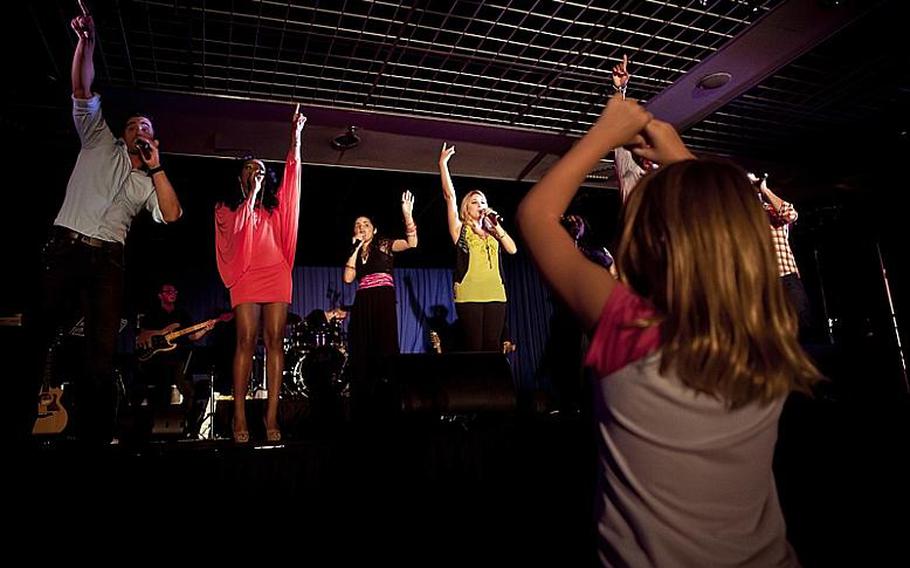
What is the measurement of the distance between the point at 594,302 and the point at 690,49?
520cm

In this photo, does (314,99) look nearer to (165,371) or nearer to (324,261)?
(165,371)

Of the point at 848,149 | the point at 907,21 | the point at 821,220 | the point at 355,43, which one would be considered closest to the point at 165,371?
the point at 355,43

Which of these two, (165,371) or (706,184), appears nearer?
(706,184)

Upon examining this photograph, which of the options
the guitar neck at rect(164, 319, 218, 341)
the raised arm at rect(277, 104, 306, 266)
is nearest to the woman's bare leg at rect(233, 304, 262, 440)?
the raised arm at rect(277, 104, 306, 266)

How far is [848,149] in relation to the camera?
7.74 meters

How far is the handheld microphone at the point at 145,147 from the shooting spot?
11.9 feet

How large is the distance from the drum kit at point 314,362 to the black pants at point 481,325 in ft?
8.80

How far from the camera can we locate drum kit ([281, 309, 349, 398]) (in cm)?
762

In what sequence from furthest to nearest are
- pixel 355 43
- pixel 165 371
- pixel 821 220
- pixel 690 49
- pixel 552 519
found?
pixel 821 220, pixel 165 371, pixel 690 49, pixel 355 43, pixel 552 519

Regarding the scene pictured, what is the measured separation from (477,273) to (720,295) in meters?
4.41

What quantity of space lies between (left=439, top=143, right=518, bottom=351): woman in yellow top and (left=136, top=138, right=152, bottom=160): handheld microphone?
261 cm

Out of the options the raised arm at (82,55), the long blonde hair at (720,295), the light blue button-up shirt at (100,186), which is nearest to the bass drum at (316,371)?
the light blue button-up shirt at (100,186)

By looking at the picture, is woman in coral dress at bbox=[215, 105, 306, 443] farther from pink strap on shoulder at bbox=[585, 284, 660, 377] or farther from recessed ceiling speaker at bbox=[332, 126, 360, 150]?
pink strap on shoulder at bbox=[585, 284, 660, 377]

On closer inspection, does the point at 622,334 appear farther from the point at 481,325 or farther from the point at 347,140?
the point at 347,140
